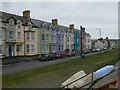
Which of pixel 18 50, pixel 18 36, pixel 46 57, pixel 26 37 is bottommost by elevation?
pixel 46 57

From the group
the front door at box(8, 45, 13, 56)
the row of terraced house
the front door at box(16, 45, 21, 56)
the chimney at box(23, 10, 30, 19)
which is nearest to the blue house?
the row of terraced house

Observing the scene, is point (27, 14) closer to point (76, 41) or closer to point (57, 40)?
point (57, 40)

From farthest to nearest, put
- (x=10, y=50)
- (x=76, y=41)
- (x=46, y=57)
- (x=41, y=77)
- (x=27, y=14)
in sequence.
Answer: (x=76, y=41) < (x=27, y=14) < (x=10, y=50) < (x=46, y=57) < (x=41, y=77)

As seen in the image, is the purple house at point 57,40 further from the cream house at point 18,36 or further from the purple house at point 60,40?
the cream house at point 18,36

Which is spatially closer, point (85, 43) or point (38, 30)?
point (38, 30)

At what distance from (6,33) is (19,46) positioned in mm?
4729

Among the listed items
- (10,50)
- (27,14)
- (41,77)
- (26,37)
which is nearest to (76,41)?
(27,14)

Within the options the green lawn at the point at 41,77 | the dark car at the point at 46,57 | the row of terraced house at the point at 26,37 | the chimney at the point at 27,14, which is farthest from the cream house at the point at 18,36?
the green lawn at the point at 41,77

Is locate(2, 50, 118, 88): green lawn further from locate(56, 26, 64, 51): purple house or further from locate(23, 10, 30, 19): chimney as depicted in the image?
locate(56, 26, 64, 51): purple house

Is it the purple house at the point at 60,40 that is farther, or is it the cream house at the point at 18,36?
the purple house at the point at 60,40

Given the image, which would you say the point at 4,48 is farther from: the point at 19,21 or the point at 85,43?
the point at 85,43

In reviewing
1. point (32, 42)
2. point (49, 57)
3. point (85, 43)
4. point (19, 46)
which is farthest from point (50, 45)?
point (85, 43)

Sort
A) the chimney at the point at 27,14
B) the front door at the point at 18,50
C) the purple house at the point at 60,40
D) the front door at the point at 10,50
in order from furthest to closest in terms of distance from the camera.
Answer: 1. the purple house at the point at 60,40
2. the chimney at the point at 27,14
3. the front door at the point at 18,50
4. the front door at the point at 10,50

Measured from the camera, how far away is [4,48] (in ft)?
103
